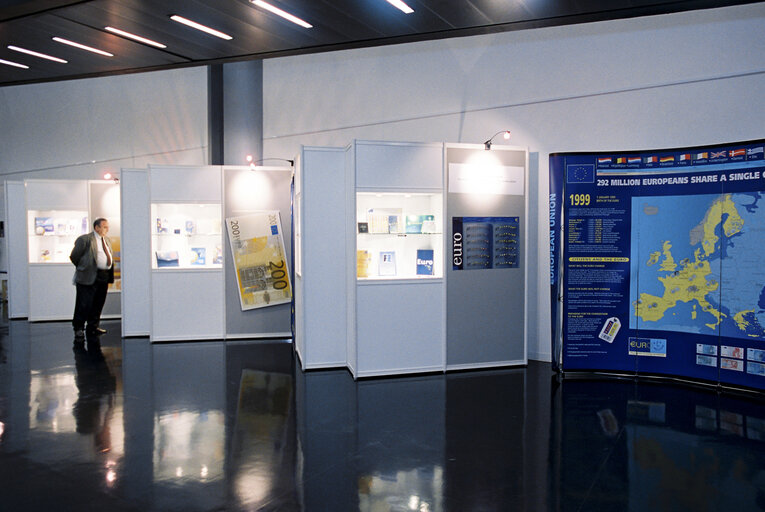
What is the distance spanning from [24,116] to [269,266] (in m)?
8.90

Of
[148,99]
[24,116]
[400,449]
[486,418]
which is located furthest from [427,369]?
[24,116]

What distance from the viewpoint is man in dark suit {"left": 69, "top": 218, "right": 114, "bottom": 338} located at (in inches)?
345

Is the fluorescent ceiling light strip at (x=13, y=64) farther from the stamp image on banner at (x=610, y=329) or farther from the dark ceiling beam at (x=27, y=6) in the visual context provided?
the stamp image on banner at (x=610, y=329)

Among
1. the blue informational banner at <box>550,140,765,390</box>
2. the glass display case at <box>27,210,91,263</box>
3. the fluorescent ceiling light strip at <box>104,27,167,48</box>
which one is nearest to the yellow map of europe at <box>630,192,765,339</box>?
the blue informational banner at <box>550,140,765,390</box>

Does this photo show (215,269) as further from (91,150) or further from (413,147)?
(91,150)

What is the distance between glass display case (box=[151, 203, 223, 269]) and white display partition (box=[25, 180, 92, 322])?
264cm

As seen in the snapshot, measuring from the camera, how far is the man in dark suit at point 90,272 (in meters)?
8.77

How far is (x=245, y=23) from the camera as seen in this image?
5.09 m

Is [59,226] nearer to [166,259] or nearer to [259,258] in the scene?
[166,259]

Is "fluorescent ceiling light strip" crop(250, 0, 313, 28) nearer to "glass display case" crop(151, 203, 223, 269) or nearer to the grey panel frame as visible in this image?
the grey panel frame

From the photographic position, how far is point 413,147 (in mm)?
6574

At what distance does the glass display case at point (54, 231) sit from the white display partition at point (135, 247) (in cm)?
238

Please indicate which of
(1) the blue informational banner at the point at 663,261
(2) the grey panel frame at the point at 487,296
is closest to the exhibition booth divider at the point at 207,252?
(2) the grey panel frame at the point at 487,296

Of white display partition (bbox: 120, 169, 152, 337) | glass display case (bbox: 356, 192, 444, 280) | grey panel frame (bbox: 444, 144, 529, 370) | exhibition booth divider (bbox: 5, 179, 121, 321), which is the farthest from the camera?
exhibition booth divider (bbox: 5, 179, 121, 321)
